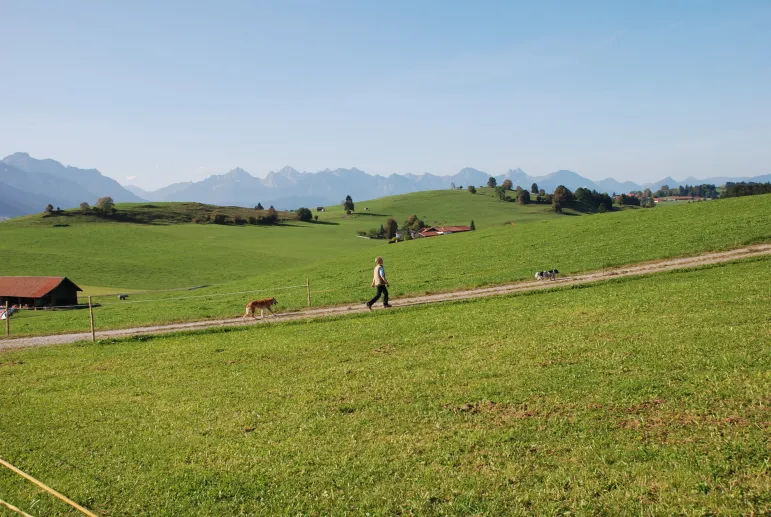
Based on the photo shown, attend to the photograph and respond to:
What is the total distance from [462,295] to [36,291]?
6051 cm

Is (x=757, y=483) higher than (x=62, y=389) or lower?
higher

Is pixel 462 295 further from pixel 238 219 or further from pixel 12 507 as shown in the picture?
pixel 238 219

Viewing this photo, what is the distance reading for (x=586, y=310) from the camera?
2178cm

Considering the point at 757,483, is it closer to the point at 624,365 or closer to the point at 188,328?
the point at 624,365

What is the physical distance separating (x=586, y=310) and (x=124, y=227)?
13806 cm

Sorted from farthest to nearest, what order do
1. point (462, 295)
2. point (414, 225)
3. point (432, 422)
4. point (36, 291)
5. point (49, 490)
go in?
point (414, 225), point (36, 291), point (462, 295), point (432, 422), point (49, 490)

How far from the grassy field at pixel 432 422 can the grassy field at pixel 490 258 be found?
49.0 feet

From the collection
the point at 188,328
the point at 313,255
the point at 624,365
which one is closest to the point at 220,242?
the point at 313,255

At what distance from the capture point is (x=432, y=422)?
11.6 meters

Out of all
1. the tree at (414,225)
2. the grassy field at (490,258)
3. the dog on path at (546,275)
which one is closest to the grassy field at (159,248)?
the tree at (414,225)

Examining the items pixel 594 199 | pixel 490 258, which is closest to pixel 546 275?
pixel 490 258

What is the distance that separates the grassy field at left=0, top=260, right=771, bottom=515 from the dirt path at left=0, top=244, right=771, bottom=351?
7679 millimetres

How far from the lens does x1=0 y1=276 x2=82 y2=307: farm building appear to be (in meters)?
66.9

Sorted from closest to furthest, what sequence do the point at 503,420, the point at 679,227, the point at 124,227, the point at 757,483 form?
the point at 757,483
the point at 503,420
the point at 679,227
the point at 124,227
